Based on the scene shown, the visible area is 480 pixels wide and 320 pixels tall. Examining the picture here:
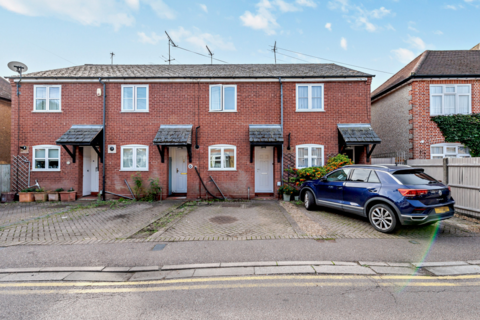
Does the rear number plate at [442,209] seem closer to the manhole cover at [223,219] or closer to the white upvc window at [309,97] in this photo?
the manhole cover at [223,219]

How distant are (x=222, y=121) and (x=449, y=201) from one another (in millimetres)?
8829

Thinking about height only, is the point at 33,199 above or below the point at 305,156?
below

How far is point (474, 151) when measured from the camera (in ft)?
38.5

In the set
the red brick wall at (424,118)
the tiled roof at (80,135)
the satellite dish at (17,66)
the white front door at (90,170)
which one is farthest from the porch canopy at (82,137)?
the red brick wall at (424,118)

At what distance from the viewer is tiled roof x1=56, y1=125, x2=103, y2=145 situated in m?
10.3

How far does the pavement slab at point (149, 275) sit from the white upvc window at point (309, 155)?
8.62 meters

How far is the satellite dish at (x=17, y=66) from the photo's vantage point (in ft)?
36.7

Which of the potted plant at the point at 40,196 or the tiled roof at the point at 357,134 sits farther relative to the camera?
the potted plant at the point at 40,196

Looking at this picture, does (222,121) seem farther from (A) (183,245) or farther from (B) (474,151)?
(B) (474,151)

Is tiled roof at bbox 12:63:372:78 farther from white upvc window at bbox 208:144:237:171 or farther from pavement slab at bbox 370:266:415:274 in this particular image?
pavement slab at bbox 370:266:415:274

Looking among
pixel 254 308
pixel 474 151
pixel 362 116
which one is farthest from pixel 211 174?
pixel 474 151

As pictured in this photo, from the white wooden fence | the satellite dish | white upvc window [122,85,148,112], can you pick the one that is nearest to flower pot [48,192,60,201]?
white upvc window [122,85,148,112]

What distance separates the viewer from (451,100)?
477 inches

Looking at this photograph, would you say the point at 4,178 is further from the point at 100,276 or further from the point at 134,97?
the point at 100,276
